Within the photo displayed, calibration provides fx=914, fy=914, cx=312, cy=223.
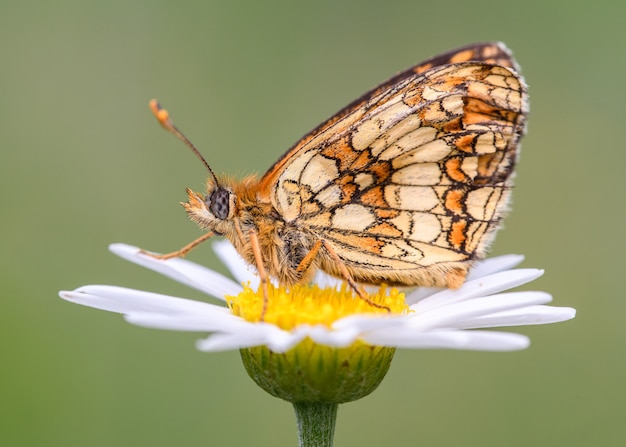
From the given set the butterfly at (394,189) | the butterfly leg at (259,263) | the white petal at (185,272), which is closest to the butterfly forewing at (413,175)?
the butterfly at (394,189)

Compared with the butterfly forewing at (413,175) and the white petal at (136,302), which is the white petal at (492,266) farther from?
the white petal at (136,302)

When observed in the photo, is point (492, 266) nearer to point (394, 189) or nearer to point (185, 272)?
point (394, 189)

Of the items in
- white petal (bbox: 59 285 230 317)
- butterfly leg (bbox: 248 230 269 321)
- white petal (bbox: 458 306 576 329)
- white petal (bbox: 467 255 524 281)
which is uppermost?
white petal (bbox: 467 255 524 281)

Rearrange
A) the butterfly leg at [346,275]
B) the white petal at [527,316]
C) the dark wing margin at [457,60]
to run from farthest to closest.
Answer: the dark wing margin at [457,60] → the butterfly leg at [346,275] → the white petal at [527,316]

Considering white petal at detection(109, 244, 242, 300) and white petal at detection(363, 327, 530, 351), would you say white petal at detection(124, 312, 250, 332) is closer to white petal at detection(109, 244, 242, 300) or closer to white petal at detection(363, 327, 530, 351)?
white petal at detection(363, 327, 530, 351)

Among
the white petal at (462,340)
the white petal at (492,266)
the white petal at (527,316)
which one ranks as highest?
the white petal at (492,266)

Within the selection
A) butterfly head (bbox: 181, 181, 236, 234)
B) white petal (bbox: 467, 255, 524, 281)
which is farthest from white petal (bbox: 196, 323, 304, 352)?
white petal (bbox: 467, 255, 524, 281)
